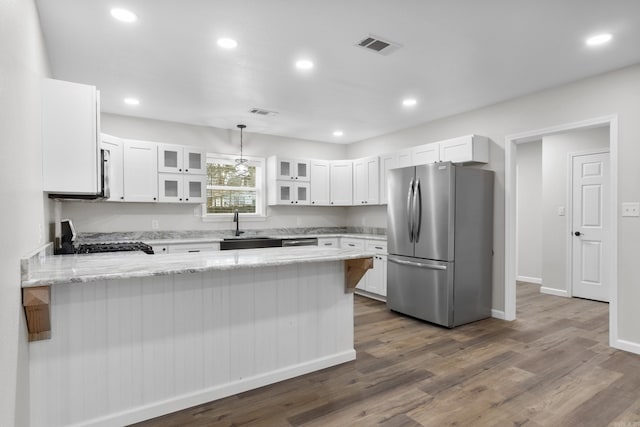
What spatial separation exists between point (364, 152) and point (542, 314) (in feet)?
12.1

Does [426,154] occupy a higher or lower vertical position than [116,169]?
higher

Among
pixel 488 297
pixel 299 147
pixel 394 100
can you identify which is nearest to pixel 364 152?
pixel 299 147

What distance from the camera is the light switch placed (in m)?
3.17

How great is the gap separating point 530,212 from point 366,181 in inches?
126

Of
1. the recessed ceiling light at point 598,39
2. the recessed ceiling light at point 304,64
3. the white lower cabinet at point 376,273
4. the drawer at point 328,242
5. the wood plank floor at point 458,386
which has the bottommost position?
the wood plank floor at point 458,386

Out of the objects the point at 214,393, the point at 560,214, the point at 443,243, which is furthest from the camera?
the point at 560,214

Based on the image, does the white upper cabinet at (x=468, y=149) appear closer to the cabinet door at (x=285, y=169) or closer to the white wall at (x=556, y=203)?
the white wall at (x=556, y=203)

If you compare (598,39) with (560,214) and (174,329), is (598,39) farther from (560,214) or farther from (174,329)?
(174,329)

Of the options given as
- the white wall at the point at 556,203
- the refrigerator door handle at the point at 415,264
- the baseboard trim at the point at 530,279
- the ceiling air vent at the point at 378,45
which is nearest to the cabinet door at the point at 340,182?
the refrigerator door handle at the point at 415,264

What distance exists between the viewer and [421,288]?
4.17 meters

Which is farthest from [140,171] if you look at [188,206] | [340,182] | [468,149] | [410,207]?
[468,149]

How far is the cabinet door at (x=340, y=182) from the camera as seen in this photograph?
245 inches

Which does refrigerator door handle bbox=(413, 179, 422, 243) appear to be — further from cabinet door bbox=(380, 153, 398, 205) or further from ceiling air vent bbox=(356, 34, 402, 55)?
ceiling air vent bbox=(356, 34, 402, 55)

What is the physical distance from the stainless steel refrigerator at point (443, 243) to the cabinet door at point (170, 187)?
2.94 metres
